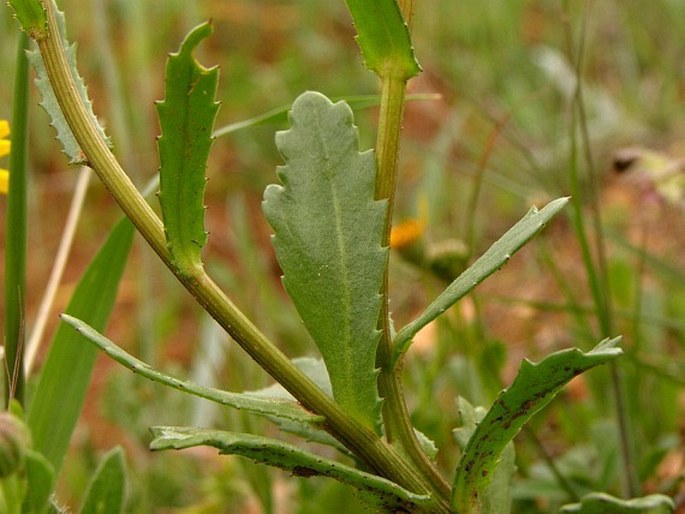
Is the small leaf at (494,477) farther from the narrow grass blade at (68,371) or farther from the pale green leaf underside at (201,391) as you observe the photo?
the narrow grass blade at (68,371)

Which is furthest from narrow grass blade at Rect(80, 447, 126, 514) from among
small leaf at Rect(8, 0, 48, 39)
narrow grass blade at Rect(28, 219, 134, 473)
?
small leaf at Rect(8, 0, 48, 39)

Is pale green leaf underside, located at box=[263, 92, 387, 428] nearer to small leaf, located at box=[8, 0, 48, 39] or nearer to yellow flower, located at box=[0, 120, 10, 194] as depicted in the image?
small leaf, located at box=[8, 0, 48, 39]

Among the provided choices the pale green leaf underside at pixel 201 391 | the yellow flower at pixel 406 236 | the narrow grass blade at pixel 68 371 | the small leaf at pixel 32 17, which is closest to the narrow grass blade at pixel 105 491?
the narrow grass blade at pixel 68 371

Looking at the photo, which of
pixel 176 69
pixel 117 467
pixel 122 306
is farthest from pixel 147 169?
pixel 176 69

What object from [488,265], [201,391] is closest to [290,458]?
[201,391]

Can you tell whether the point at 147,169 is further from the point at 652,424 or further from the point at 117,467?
the point at 117,467
